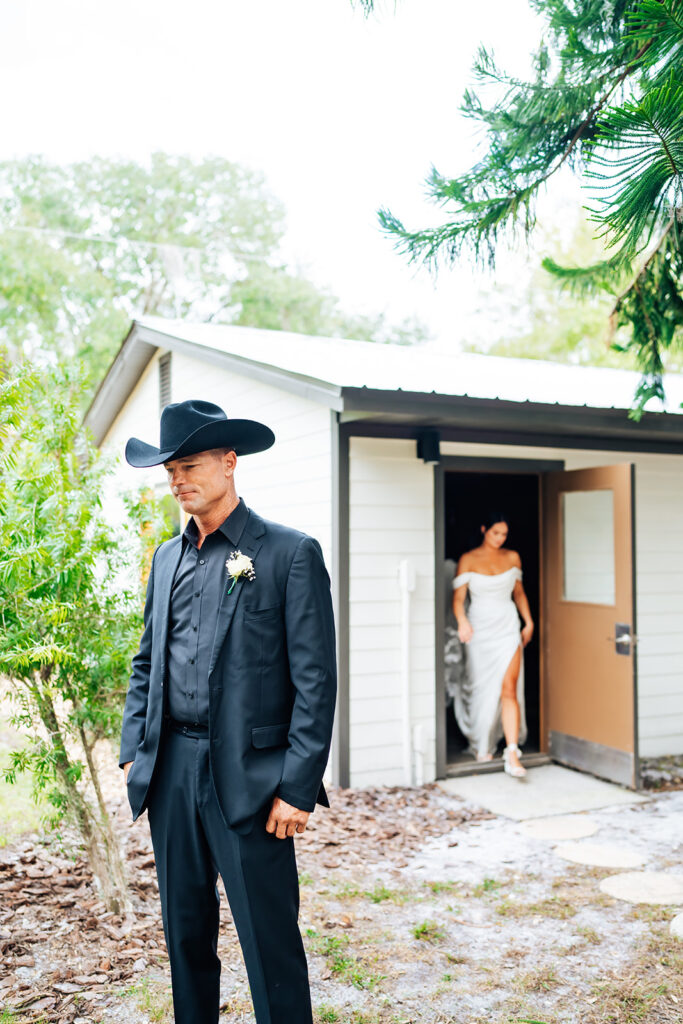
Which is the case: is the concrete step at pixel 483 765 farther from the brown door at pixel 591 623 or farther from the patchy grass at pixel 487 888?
the patchy grass at pixel 487 888

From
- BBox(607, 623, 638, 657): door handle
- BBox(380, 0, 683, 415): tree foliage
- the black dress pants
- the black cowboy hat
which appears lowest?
the black dress pants

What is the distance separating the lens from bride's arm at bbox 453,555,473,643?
21.6ft

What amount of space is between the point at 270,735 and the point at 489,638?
4560 millimetres

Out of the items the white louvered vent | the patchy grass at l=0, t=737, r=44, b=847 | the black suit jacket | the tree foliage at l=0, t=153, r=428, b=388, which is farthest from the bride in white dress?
the tree foliage at l=0, t=153, r=428, b=388

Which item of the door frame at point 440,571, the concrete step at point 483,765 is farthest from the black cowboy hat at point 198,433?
the concrete step at point 483,765

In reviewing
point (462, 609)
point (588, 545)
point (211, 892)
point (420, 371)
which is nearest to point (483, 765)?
point (462, 609)

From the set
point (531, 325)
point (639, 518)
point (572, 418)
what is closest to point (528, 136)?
point (572, 418)

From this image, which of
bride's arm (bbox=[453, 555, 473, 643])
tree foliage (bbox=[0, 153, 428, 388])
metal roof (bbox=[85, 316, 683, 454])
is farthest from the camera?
tree foliage (bbox=[0, 153, 428, 388])

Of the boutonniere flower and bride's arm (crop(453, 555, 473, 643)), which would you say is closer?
the boutonniere flower

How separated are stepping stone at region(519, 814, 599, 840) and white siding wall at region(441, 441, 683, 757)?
195 centimetres

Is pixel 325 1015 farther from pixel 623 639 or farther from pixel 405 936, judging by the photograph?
pixel 623 639

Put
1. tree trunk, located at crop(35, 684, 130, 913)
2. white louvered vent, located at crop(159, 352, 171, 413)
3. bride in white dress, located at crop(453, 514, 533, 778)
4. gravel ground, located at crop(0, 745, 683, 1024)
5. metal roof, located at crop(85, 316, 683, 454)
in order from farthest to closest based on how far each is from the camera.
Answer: white louvered vent, located at crop(159, 352, 171, 413)
bride in white dress, located at crop(453, 514, 533, 778)
metal roof, located at crop(85, 316, 683, 454)
tree trunk, located at crop(35, 684, 130, 913)
gravel ground, located at crop(0, 745, 683, 1024)

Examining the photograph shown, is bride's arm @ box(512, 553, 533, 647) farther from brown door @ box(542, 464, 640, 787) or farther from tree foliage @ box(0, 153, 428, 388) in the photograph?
tree foliage @ box(0, 153, 428, 388)

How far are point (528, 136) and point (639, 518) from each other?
4.17 meters
